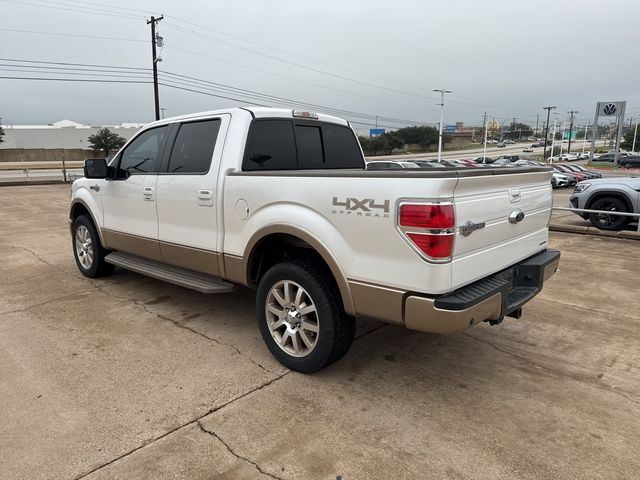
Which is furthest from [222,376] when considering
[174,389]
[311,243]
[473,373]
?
[473,373]

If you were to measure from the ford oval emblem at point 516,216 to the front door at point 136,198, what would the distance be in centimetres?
323

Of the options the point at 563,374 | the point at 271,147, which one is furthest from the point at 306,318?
the point at 563,374

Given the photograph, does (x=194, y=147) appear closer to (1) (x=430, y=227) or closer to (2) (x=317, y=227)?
(2) (x=317, y=227)

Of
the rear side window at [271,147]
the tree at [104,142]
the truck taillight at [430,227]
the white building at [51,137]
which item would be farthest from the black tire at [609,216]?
the white building at [51,137]

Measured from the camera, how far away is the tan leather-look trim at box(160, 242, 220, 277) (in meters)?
4.09

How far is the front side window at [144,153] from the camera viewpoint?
4738 millimetres

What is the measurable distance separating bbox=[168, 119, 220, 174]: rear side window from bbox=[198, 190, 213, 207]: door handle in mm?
192

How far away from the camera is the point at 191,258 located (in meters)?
4.30

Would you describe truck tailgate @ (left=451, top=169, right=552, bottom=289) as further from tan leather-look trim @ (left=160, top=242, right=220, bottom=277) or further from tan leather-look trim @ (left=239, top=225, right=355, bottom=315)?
tan leather-look trim @ (left=160, top=242, right=220, bottom=277)

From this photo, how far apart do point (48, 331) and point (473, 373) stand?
3785 millimetres

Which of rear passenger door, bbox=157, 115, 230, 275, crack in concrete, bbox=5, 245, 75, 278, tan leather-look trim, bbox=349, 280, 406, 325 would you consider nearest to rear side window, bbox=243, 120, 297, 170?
rear passenger door, bbox=157, 115, 230, 275

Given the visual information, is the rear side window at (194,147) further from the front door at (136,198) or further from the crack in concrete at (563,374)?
the crack in concrete at (563,374)

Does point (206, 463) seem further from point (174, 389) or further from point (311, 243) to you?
point (311, 243)

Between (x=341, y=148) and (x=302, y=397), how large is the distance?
262 centimetres
